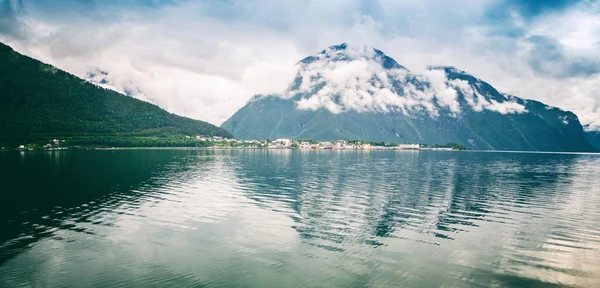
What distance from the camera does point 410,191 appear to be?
2014 inches

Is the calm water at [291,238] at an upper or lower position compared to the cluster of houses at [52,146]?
lower

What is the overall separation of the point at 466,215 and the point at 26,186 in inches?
2175

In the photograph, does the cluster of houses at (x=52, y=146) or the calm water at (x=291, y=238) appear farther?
the cluster of houses at (x=52, y=146)

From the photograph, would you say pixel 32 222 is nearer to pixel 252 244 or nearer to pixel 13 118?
pixel 252 244

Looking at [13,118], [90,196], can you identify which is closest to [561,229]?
[90,196]

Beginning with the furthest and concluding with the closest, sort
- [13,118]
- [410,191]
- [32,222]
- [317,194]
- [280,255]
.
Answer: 1. [13,118]
2. [410,191]
3. [317,194]
4. [32,222]
5. [280,255]

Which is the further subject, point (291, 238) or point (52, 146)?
point (52, 146)

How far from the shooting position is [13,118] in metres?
185

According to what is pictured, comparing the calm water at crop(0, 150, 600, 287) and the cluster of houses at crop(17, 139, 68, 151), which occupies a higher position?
the cluster of houses at crop(17, 139, 68, 151)

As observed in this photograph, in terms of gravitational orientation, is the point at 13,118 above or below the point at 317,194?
above

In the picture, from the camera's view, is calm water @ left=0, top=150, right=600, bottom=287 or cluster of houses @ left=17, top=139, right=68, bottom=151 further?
cluster of houses @ left=17, top=139, right=68, bottom=151

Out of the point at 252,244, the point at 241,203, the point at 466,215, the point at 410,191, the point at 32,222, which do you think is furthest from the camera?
the point at 410,191

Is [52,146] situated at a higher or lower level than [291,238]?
higher

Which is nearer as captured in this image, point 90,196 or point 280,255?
point 280,255
